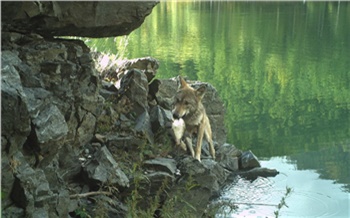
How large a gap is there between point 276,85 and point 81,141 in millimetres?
15412

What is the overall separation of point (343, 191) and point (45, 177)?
6904 millimetres

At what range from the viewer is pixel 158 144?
835cm

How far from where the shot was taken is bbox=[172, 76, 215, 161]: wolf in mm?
8766

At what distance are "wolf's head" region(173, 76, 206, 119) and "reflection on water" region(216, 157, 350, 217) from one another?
5.31ft

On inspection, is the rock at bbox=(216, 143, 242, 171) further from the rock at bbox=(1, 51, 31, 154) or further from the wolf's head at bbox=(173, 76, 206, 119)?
the rock at bbox=(1, 51, 31, 154)

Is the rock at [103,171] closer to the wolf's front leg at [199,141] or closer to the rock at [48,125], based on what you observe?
the rock at [48,125]

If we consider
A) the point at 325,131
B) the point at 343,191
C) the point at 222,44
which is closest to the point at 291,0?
the point at 222,44

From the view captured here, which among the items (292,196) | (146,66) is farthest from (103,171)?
(292,196)

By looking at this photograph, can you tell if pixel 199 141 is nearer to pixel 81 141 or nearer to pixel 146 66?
pixel 146 66

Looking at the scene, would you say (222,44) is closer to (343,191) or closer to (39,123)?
(343,191)

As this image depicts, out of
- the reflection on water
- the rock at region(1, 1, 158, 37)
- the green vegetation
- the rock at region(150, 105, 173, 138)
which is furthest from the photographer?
the green vegetation

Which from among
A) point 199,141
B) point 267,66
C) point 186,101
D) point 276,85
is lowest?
point 276,85

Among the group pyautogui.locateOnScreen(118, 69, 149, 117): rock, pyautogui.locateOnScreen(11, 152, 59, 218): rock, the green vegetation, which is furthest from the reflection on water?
pyautogui.locateOnScreen(11, 152, 59, 218): rock

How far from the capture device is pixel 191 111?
29.3ft
